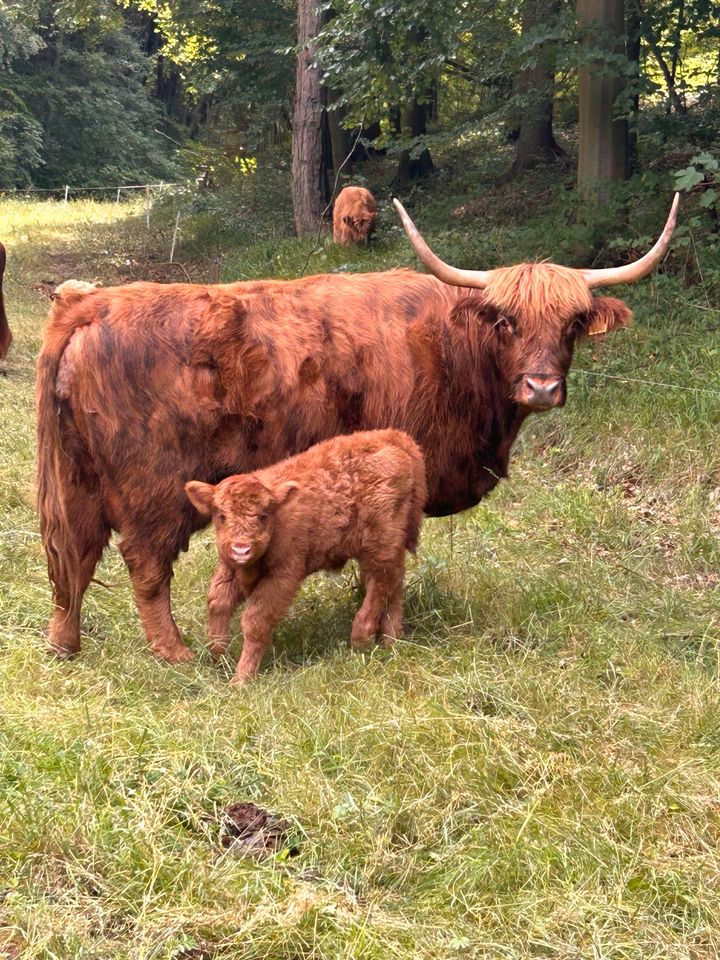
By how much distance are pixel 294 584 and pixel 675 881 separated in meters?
2.19

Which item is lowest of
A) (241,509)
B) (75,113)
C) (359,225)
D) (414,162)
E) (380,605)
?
(380,605)

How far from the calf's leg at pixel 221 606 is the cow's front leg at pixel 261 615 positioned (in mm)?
238

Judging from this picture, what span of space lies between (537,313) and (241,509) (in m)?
1.78

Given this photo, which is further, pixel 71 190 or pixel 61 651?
pixel 71 190

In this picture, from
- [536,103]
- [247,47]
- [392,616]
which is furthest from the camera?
[247,47]

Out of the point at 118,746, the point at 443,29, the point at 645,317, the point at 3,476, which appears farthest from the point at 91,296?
the point at 443,29

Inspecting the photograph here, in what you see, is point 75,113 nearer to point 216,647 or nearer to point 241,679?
point 216,647

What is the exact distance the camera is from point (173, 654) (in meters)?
5.37

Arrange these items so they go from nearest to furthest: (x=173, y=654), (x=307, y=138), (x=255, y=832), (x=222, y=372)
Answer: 1. (x=255, y=832)
2. (x=222, y=372)
3. (x=173, y=654)
4. (x=307, y=138)

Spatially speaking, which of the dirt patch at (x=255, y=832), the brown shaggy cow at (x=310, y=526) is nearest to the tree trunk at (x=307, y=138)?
the brown shaggy cow at (x=310, y=526)

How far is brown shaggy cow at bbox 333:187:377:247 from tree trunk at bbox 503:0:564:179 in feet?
7.24

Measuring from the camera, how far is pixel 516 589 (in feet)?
20.0

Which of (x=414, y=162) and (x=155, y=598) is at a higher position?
(x=414, y=162)

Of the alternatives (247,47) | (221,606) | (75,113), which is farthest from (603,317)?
(75,113)
